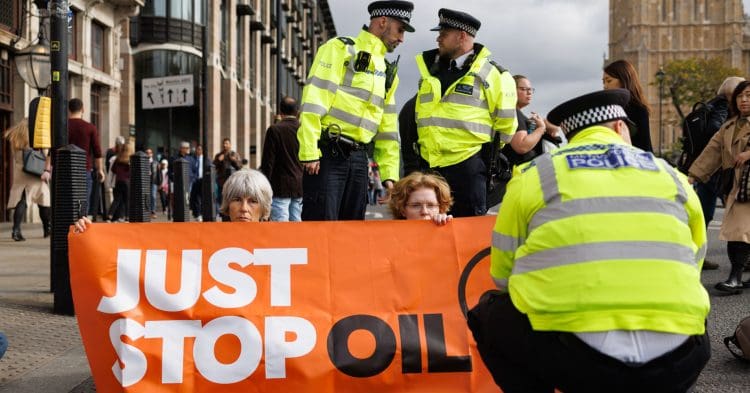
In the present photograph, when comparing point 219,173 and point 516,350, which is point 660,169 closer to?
point 516,350

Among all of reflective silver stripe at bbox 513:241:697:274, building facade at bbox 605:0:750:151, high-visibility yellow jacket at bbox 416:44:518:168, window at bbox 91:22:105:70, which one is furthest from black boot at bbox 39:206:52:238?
building facade at bbox 605:0:750:151

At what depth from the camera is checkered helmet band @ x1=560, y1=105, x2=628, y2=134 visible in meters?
2.53

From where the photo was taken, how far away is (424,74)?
5.31m

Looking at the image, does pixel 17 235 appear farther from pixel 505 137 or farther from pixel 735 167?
pixel 735 167

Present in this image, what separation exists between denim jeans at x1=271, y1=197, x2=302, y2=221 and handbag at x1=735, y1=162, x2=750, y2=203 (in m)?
4.91

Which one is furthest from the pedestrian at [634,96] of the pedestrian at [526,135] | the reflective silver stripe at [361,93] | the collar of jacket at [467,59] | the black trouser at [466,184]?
the reflective silver stripe at [361,93]

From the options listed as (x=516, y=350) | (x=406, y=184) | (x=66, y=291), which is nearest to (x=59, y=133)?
(x=66, y=291)

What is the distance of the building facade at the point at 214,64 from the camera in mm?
29641

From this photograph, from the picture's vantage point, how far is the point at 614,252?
2.26 metres

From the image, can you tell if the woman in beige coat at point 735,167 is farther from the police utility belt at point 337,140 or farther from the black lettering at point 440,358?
the black lettering at point 440,358

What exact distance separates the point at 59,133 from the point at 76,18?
16321 mm

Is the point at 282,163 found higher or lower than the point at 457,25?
lower

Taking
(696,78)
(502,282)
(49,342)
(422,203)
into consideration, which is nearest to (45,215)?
(49,342)

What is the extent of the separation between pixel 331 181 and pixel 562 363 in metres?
3.18
